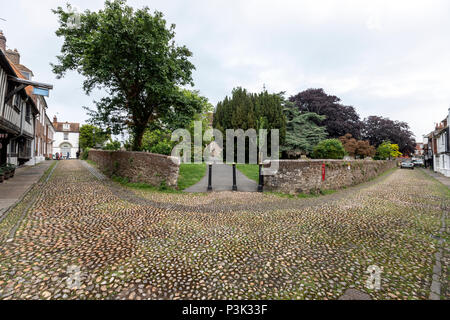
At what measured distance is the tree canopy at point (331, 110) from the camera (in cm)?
3470

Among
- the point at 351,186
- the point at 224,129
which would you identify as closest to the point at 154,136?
the point at 224,129

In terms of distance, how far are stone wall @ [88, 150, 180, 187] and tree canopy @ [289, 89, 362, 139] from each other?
30156mm

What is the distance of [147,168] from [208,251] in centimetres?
821

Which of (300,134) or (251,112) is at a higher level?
(251,112)

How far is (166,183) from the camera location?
Result: 10.1 m

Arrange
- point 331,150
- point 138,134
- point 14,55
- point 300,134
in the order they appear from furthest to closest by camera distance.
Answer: point 300,134 < point 331,150 < point 14,55 < point 138,134

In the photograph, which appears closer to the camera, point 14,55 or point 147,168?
point 147,168

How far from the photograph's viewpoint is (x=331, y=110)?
34.8 metres

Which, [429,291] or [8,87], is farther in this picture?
[8,87]

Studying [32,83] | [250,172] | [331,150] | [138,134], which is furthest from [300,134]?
[32,83]

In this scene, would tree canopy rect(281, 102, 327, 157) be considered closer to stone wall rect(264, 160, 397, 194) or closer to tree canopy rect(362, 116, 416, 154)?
stone wall rect(264, 160, 397, 194)

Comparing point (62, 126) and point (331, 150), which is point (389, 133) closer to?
point (331, 150)
